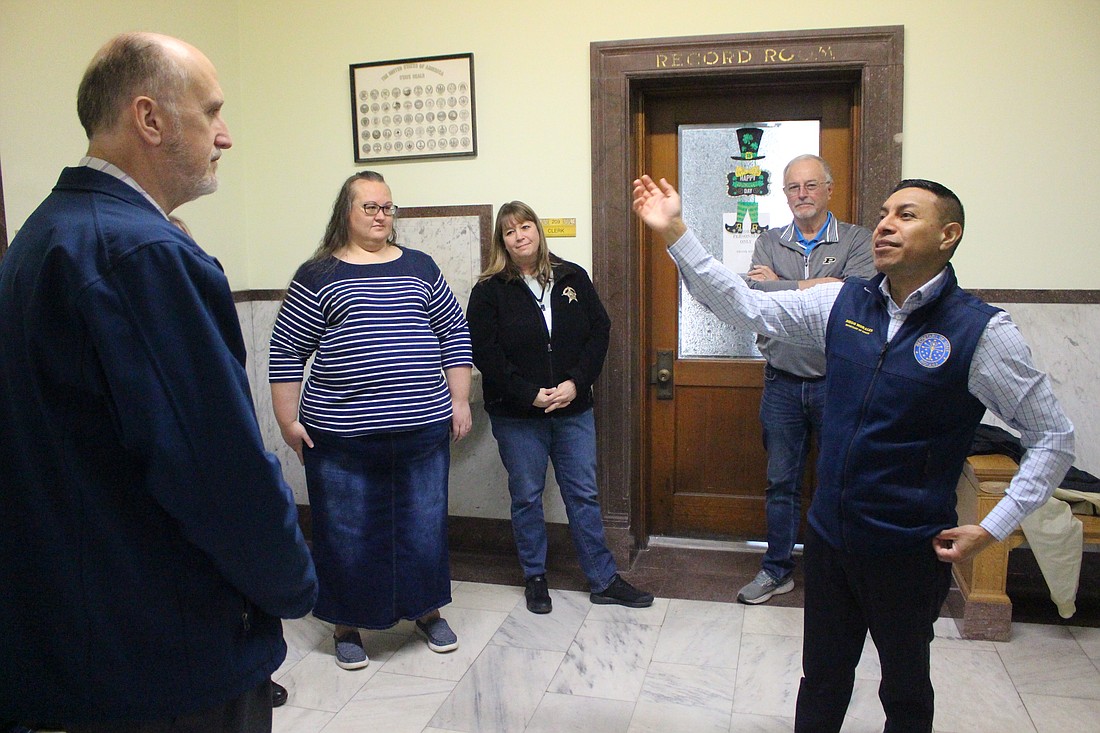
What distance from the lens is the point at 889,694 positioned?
184 cm

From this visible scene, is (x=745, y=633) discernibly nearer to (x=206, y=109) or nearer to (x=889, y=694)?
(x=889, y=694)

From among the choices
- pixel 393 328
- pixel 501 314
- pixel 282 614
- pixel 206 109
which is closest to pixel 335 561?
pixel 393 328

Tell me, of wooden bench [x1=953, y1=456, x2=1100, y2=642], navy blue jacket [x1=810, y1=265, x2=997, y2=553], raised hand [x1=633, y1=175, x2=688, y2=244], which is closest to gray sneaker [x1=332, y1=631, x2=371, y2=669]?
navy blue jacket [x1=810, y1=265, x2=997, y2=553]

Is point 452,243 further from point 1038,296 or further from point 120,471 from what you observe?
point 120,471

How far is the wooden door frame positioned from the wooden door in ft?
0.32

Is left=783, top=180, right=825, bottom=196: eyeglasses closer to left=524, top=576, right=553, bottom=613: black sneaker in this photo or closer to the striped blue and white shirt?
the striped blue and white shirt

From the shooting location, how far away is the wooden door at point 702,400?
140 inches

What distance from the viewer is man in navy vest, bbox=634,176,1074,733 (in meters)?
1.70

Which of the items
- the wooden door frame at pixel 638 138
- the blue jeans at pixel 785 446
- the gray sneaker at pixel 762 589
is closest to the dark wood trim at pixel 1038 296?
the wooden door frame at pixel 638 138

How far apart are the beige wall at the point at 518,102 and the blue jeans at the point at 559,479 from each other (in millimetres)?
778

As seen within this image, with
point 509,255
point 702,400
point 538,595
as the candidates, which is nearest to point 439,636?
point 538,595

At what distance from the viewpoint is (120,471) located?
3.66 ft

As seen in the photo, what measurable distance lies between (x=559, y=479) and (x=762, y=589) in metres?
0.86

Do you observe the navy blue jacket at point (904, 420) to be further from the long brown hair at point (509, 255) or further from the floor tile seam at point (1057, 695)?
the long brown hair at point (509, 255)
